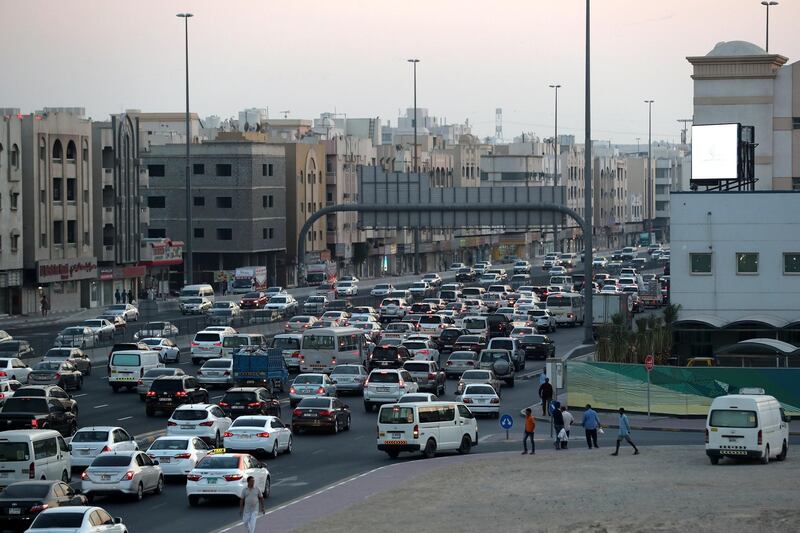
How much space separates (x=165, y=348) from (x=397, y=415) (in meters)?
28.3

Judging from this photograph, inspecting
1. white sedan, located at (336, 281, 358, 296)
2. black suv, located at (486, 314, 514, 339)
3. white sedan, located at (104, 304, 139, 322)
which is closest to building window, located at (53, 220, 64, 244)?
white sedan, located at (104, 304, 139, 322)

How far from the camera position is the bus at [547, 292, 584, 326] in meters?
88.8

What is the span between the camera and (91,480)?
104ft

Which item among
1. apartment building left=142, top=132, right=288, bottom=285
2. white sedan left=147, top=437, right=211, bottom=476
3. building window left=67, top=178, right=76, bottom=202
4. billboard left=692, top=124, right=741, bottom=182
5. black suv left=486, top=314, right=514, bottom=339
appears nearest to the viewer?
white sedan left=147, top=437, right=211, bottom=476

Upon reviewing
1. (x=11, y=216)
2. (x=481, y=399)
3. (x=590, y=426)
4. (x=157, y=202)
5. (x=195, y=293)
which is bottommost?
(x=481, y=399)

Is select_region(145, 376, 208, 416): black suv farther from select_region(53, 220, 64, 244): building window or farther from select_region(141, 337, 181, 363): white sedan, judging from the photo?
select_region(53, 220, 64, 244): building window

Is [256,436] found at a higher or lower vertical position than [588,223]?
lower

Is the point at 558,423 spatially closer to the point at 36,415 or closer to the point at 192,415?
the point at 192,415

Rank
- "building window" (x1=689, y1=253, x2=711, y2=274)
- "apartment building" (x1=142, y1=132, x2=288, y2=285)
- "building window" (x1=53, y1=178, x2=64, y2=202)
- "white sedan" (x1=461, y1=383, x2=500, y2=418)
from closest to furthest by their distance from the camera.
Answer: "white sedan" (x1=461, y1=383, x2=500, y2=418)
"building window" (x1=689, y1=253, x2=711, y2=274)
"building window" (x1=53, y1=178, x2=64, y2=202)
"apartment building" (x1=142, y1=132, x2=288, y2=285)

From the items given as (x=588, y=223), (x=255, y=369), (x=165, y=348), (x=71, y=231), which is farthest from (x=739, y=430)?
(x=71, y=231)

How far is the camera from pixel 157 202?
134m

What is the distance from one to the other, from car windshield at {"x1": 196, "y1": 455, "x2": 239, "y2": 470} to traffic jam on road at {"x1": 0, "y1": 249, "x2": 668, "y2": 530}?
3cm

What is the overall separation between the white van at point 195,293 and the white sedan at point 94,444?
192ft

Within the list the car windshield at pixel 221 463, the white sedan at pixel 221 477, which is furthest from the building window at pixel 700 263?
the car windshield at pixel 221 463
